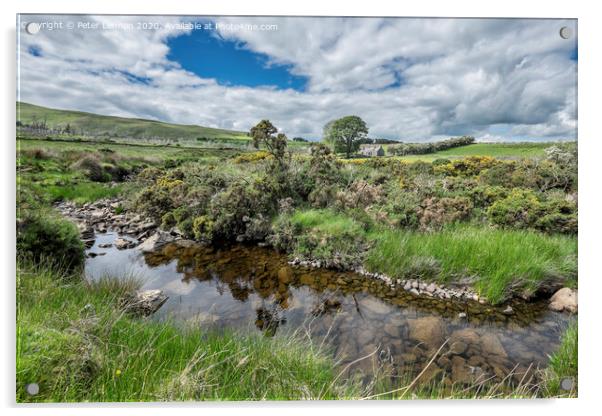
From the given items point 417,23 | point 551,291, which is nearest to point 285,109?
point 417,23

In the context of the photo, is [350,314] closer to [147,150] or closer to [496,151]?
[496,151]

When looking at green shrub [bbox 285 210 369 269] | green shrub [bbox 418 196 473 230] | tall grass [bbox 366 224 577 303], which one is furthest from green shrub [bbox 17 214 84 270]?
green shrub [bbox 418 196 473 230]

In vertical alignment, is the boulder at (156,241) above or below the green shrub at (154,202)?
below

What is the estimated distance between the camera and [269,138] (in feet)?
9.82

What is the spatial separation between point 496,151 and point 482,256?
1.23 meters

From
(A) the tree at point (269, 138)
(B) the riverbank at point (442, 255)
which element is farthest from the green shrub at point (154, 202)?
(A) the tree at point (269, 138)

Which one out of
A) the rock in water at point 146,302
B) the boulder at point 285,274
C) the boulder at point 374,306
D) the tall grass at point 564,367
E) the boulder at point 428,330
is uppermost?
the boulder at point 285,274

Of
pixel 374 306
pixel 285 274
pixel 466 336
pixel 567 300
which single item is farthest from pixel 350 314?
pixel 567 300

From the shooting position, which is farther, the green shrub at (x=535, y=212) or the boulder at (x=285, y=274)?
the boulder at (x=285, y=274)

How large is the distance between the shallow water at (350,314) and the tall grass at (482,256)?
28 cm

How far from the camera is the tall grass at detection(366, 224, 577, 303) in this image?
2896 millimetres

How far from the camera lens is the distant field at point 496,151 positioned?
288cm

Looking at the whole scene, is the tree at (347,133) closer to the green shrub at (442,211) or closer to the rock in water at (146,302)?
the green shrub at (442,211)

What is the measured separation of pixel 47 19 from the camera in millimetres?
2521
